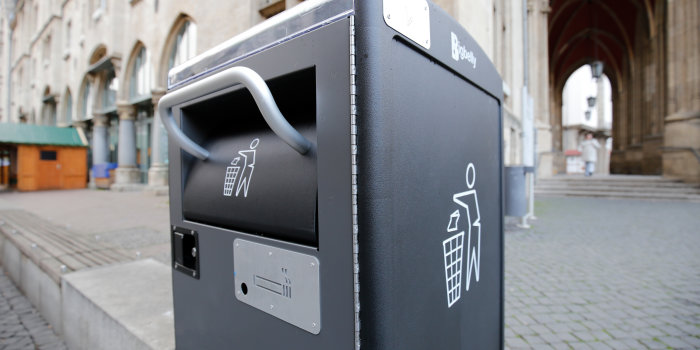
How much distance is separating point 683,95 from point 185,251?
15.0 m

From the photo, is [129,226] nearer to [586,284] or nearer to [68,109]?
[586,284]

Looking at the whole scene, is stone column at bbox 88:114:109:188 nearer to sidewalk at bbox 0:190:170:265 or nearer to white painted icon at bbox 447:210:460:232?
sidewalk at bbox 0:190:170:265

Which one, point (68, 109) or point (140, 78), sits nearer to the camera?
point (140, 78)

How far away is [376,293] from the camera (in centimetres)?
67

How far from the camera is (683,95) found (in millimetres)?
10664

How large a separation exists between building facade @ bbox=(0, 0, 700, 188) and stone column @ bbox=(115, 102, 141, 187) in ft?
0.15

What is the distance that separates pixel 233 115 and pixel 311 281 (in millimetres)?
684

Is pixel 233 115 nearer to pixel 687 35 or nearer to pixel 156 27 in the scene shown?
pixel 156 27

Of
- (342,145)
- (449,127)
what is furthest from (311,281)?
(449,127)

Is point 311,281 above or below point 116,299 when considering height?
above

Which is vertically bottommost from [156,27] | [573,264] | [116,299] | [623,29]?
[573,264]

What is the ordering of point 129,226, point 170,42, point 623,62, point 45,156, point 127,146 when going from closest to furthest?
point 129,226 < point 170,42 < point 127,146 < point 45,156 < point 623,62

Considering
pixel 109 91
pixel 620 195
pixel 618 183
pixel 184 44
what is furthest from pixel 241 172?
pixel 109 91

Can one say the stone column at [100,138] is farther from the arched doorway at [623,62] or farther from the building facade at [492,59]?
the arched doorway at [623,62]
